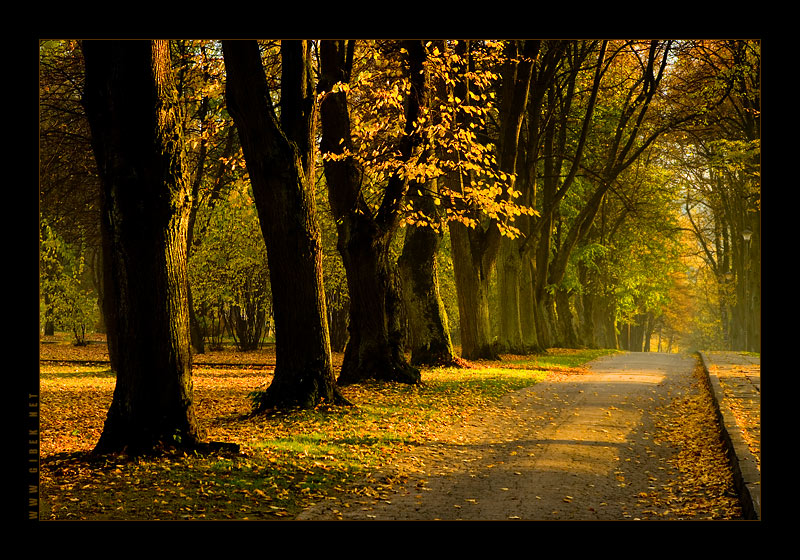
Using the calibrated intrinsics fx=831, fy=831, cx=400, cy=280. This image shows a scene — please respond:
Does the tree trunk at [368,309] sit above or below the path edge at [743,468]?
above

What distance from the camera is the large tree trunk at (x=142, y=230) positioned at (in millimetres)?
7773

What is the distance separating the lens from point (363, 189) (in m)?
16.5

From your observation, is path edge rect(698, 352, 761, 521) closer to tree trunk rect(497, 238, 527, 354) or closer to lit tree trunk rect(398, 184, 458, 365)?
→ lit tree trunk rect(398, 184, 458, 365)

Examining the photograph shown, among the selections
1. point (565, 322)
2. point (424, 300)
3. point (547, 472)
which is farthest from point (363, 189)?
point (565, 322)

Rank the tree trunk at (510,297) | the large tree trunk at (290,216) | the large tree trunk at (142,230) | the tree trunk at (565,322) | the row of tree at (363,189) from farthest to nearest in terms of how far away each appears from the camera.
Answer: the tree trunk at (565,322)
the tree trunk at (510,297)
the large tree trunk at (290,216)
the row of tree at (363,189)
the large tree trunk at (142,230)

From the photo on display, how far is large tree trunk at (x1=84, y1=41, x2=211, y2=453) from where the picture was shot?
7.77 meters

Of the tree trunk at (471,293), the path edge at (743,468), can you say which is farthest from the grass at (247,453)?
the tree trunk at (471,293)

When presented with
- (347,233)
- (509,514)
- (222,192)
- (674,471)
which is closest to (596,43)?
(222,192)

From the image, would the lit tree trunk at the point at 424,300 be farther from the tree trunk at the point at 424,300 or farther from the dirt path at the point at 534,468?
the dirt path at the point at 534,468

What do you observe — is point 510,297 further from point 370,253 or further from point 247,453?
point 247,453

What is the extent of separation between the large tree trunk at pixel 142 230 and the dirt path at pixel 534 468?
233cm

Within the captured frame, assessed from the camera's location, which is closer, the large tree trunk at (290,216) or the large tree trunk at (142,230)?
the large tree trunk at (142,230)

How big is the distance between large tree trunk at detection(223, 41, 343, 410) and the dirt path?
2.32m

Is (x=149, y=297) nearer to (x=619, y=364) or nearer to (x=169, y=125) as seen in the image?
(x=169, y=125)
